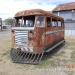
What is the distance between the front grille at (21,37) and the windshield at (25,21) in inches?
30.3

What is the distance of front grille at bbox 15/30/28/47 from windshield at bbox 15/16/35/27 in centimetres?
77

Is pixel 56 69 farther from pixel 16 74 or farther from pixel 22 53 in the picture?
pixel 22 53

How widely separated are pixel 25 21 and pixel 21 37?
51.7 inches

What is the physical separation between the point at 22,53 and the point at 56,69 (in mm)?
2883

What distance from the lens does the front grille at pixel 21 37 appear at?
36.0 ft

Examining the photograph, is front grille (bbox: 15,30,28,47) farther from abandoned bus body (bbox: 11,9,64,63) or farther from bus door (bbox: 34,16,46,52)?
bus door (bbox: 34,16,46,52)

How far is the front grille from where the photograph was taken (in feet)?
36.0

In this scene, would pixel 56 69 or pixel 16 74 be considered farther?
pixel 56 69

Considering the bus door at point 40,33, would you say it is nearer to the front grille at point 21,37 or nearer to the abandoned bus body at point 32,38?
the abandoned bus body at point 32,38

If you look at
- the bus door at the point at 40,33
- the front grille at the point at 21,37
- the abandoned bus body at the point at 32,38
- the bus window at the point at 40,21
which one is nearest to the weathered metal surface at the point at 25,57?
the abandoned bus body at the point at 32,38

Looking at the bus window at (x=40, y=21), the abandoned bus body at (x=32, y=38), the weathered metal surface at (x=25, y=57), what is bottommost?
the weathered metal surface at (x=25, y=57)

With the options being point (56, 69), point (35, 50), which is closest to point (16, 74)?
point (56, 69)

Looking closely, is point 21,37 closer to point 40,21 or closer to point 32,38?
point 32,38

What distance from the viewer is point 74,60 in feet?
36.9
